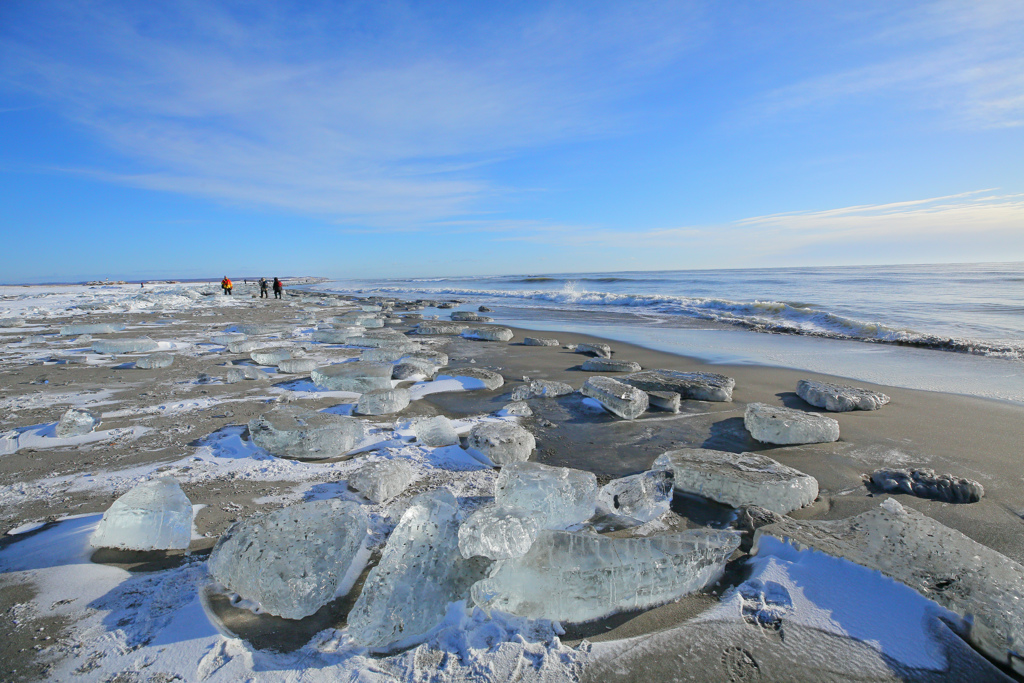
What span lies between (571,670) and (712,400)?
293 cm

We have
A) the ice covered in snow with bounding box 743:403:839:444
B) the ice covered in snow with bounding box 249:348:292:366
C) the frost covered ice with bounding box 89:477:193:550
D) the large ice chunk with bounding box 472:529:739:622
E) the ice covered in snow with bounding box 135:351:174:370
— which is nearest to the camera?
the large ice chunk with bounding box 472:529:739:622

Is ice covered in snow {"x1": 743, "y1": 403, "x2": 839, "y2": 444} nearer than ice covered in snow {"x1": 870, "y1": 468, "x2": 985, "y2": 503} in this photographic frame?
No

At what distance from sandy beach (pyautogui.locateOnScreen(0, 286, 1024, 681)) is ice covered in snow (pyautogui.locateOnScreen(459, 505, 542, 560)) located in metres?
0.19

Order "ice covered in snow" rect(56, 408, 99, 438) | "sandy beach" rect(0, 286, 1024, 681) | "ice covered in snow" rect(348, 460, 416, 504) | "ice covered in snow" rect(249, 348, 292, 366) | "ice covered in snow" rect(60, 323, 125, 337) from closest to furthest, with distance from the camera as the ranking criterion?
"sandy beach" rect(0, 286, 1024, 681) < "ice covered in snow" rect(348, 460, 416, 504) < "ice covered in snow" rect(56, 408, 99, 438) < "ice covered in snow" rect(249, 348, 292, 366) < "ice covered in snow" rect(60, 323, 125, 337)

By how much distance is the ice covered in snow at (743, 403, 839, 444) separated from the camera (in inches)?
104

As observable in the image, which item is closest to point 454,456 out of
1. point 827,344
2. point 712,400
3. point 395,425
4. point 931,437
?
point 395,425

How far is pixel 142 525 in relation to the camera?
1485 millimetres

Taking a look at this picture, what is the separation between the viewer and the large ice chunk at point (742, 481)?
1.90 meters

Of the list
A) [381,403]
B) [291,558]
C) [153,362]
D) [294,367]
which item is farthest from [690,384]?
[153,362]

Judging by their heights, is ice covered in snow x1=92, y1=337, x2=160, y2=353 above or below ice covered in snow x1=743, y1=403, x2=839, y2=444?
above

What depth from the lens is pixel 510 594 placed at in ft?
4.07

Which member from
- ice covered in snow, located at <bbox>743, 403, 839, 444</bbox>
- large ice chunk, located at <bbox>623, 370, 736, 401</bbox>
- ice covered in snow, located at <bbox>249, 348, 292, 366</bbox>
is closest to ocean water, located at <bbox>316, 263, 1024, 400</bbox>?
large ice chunk, located at <bbox>623, 370, 736, 401</bbox>

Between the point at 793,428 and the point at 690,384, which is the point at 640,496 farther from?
the point at 690,384

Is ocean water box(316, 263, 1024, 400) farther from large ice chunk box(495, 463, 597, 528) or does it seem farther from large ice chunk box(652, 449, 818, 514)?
large ice chunk box(495, 463, 597, 528)
